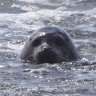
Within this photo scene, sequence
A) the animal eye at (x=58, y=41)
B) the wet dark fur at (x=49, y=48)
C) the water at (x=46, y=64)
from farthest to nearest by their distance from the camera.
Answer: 1. the animal eye at (x=58, y=41)
2. the wet dark fur at (x=49, y=48)
3. the water at (x=46, y=64)

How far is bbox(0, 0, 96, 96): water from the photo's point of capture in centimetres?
806

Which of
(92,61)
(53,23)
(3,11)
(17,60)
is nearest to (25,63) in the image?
(17,60)

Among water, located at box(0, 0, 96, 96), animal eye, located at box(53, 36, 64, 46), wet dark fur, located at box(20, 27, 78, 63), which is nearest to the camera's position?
water, located at box(0, 0, 96, 96)

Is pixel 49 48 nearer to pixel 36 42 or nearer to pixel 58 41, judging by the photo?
pixel 58 41

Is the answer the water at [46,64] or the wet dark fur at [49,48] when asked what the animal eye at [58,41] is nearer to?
the wet dark fur at [49,48]

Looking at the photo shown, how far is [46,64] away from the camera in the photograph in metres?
9.81

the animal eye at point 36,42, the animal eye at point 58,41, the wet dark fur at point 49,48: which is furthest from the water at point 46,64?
the animal eye at point 58,41

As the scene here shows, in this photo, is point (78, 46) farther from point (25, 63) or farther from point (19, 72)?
point (19, 72)

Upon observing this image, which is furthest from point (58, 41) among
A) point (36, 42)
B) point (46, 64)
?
point (46, 64)

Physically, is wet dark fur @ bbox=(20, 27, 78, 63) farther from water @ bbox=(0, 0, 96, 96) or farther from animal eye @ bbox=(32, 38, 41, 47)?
water @ bbox=(0, 0, 96, 96)

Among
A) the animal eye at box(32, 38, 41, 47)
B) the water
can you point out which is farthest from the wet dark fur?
the water

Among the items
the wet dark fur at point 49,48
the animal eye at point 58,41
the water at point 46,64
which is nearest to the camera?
the water at point 46,64

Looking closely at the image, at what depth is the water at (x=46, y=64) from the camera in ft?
26.5

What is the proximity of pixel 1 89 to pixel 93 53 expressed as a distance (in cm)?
402
